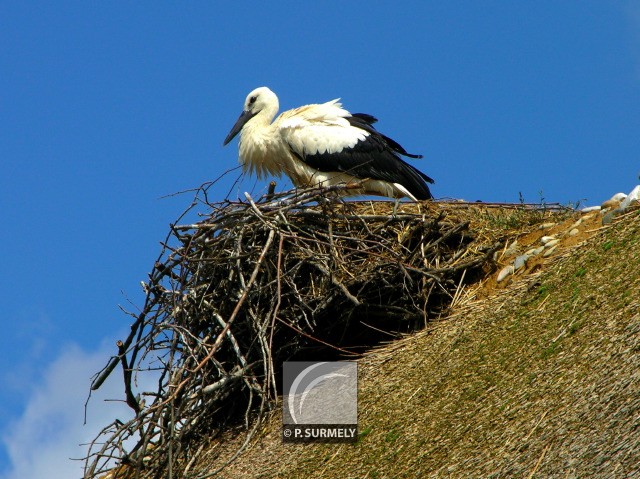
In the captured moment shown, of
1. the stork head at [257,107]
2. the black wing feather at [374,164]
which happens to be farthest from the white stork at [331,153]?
the stork head at [257,107]

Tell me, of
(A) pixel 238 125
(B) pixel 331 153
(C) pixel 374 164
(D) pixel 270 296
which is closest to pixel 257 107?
(A) pixel 238 125

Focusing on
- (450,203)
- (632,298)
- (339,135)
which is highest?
(339,135)

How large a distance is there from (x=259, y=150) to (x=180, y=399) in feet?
10.2

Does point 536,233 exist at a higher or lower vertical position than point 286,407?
higher

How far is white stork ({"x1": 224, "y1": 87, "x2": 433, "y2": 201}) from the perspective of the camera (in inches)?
390

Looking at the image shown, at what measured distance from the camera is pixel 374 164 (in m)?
9.90

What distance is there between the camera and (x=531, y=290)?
781 centimetres

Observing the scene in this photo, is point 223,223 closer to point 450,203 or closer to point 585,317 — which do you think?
point 450,203

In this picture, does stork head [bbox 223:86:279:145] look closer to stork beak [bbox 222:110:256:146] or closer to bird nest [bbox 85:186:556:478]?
stork beak [bbox 222:110:256:146]

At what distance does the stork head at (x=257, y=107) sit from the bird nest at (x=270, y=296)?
9.22 feet

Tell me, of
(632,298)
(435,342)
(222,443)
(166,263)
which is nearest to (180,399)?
(222,443)

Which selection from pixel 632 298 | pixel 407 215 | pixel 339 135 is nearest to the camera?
pixel 632 298

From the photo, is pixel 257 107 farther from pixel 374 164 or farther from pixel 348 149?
pixel 374 164

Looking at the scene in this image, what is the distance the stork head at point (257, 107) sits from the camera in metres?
11.0
